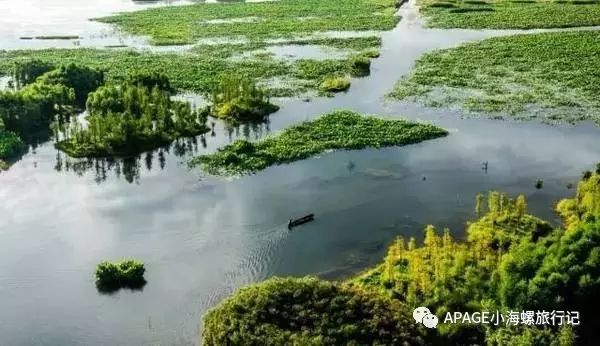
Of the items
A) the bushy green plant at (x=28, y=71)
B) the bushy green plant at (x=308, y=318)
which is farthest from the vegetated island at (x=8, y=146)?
the bushy green plant at (x=308, y=318)

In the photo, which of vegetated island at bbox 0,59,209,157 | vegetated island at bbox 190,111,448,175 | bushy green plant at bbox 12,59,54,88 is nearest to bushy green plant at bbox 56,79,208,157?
vegetated island at bbox 0,59,209,157

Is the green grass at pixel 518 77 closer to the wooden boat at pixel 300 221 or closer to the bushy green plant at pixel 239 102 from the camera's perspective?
the bushy green plant at pixel 239 102

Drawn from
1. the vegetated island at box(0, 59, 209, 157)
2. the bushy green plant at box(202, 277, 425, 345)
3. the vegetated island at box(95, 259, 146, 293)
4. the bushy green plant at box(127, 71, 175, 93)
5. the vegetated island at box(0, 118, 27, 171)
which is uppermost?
the bushy green plant at box(127, 71, 175, 93)

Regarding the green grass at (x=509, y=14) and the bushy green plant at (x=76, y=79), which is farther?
the green grass at (x=509, y=14)

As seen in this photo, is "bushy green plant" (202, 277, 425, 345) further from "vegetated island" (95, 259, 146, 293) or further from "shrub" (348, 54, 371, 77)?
"shrub" (348, 54, 371, 77)

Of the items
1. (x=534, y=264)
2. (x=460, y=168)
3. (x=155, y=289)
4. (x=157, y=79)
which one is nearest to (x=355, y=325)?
(x=534, y=264)
